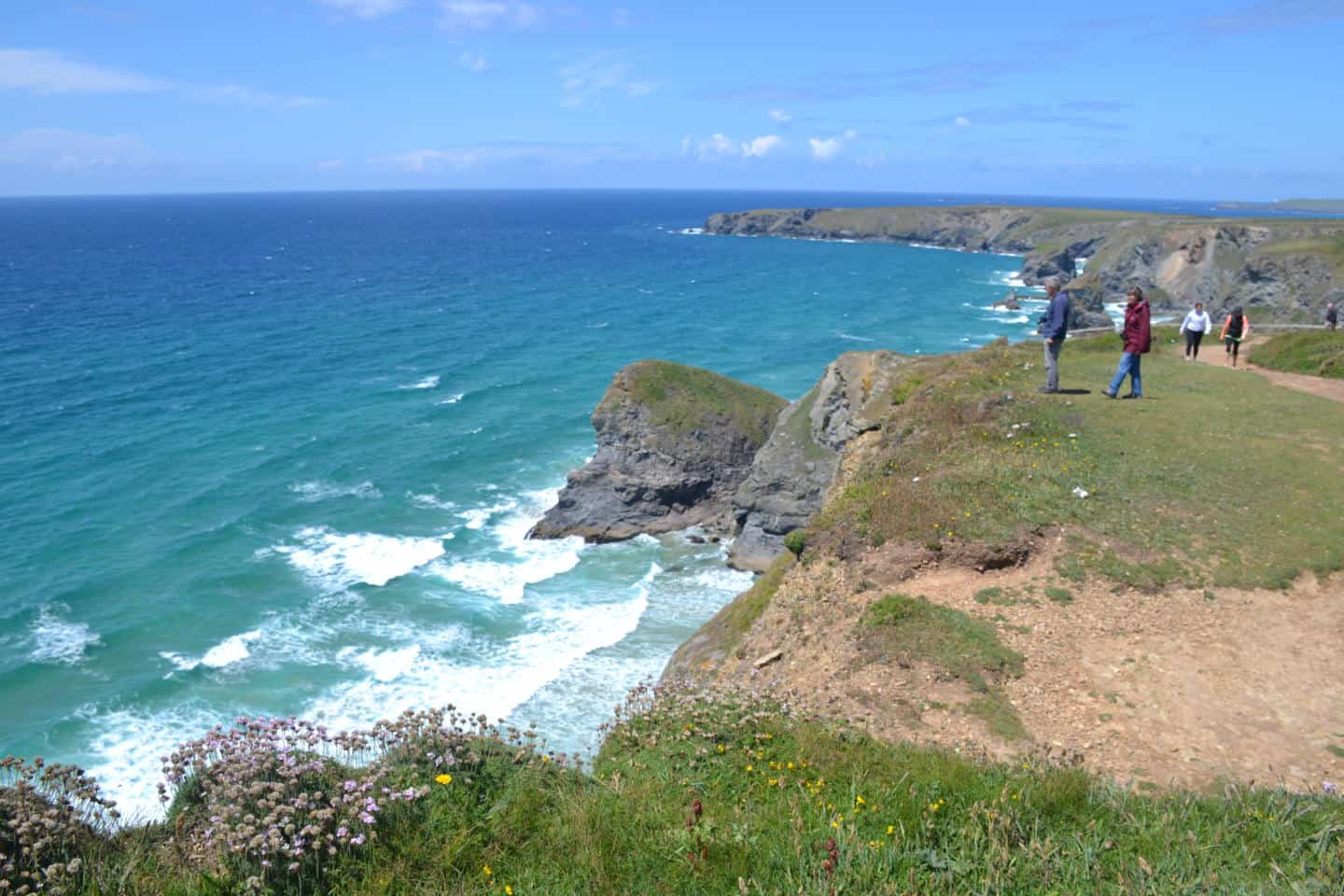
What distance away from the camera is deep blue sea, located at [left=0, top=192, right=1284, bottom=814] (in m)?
26.3

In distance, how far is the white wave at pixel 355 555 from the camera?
113ft

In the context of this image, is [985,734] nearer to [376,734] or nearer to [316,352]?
[376,734]

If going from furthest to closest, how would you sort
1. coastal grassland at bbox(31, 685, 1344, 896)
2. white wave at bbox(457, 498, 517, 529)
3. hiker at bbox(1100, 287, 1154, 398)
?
white wave at bbox(457, 498, 517, 529) < hiker at bbox(1100, 287, 1154, 398) < coastal grassland at bbox(31, 685, 1344, 896)

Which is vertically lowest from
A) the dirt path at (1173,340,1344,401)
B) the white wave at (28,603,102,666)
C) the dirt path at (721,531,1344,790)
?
the white wave at (28,603,102,666)

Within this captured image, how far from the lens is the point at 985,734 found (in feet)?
36.0

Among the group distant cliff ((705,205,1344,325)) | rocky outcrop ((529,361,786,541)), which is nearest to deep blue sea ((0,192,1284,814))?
rocky outcrop ((529,361,786,541))

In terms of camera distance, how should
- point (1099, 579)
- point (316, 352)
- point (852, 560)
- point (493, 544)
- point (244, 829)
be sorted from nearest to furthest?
point (244, 829) < point (1099, 579) < point (852, 560) < point (493, 544) < point (316, 352)

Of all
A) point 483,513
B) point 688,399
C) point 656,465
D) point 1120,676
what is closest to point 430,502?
point 483,513

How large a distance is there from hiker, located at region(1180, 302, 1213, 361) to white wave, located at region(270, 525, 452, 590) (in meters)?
29.9

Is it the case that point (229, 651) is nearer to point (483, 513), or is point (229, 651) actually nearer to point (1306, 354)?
point (483, 513)

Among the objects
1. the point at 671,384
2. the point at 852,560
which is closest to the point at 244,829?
the point at 852,560

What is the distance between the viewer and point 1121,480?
17078 millimetres

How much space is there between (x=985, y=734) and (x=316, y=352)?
2692 inches

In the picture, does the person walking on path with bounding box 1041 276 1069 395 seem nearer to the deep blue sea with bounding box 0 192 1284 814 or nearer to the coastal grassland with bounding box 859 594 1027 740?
the coastal grassland with bounding box 859 594 1027 740
